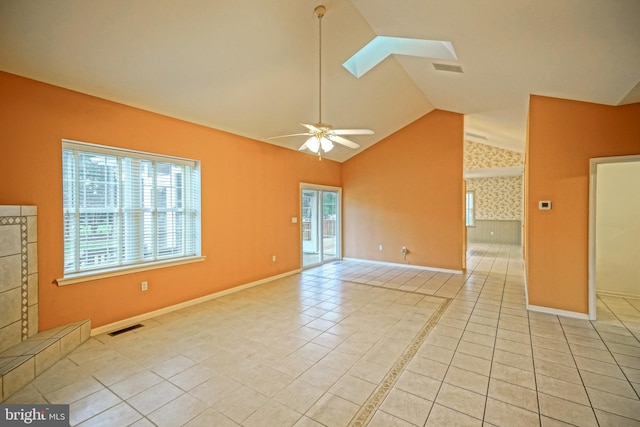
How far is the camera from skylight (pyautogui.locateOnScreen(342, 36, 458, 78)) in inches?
143

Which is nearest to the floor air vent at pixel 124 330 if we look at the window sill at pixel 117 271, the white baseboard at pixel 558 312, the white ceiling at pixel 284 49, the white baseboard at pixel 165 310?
the white baseboard at pixel 165 310

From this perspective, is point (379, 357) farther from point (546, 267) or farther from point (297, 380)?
point (546, 267)

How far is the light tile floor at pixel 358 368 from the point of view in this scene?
2010 millimetres

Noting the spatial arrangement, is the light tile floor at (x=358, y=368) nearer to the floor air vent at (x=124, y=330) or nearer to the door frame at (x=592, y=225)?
the floor air vent at (x=124, y=330)

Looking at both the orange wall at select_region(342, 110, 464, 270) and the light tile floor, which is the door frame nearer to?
the light tile floor

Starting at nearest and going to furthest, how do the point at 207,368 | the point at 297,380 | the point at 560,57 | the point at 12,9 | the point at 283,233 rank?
the point at 12,9 < the point at 297,380 < the point at 207,368 < the point at 560,57 < the point at 283,233

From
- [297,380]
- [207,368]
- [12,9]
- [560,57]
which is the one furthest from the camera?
[560,57]

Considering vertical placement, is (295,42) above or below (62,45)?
above

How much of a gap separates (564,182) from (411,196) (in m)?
3.03

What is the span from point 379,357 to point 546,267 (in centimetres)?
294

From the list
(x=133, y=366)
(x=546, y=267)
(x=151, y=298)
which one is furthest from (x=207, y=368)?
(x=546, y=267)

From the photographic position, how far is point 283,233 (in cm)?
588

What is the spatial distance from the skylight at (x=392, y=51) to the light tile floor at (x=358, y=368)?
136 inches

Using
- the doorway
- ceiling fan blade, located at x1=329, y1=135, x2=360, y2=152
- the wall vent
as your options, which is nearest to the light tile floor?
ceiling fan blade, located at x1=329, y1=135, x2=360, y2=152
